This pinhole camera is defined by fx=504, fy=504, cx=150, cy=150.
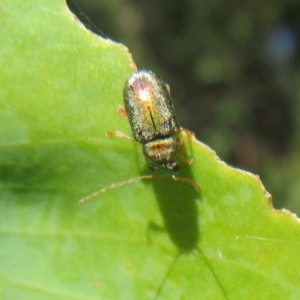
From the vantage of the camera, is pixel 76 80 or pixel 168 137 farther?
pixel 168 137

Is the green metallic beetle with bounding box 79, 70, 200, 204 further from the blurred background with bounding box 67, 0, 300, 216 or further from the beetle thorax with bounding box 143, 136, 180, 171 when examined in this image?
the blurred background with bounding box 67, 0, 300, 216

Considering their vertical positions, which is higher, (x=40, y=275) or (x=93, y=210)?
Answer: (x=93, y=210)

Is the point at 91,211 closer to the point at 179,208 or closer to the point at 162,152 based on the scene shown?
the point at 179,208

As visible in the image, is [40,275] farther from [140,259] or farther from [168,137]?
[168,137]

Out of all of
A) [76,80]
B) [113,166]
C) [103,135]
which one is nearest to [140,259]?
[113,166]

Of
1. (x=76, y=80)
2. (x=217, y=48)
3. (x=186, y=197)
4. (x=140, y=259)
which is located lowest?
(x=217, y=48)

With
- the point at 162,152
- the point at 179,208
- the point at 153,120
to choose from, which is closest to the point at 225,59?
the point at 153,120
